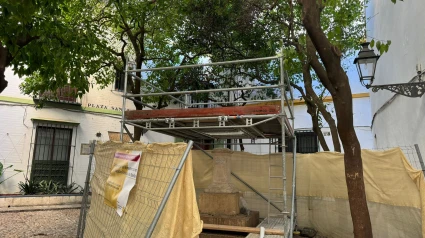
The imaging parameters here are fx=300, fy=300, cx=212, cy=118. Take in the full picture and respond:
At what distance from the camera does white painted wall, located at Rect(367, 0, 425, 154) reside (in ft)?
18.8

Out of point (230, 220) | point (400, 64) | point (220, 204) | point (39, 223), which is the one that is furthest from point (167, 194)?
point (39, 223)

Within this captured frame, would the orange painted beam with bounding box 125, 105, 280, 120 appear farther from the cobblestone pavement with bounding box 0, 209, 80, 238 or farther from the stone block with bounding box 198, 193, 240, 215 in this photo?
the cobblestone pavement with bounding box 0, 209, 80, 238

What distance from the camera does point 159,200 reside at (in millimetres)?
3088

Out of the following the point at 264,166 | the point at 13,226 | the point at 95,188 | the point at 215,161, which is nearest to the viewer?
the point at 95,188

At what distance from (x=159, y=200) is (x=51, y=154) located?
11580mm

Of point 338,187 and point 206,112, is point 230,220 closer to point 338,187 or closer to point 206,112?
point 206,112

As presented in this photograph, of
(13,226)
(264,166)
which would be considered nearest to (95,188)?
(13,226)

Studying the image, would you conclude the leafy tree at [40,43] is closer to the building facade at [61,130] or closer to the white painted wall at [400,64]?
the white painted wall at [400,64]

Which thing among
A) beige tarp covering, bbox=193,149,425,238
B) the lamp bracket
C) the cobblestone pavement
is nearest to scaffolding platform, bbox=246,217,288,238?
beige tarp covering, bbox=193,149,425,238

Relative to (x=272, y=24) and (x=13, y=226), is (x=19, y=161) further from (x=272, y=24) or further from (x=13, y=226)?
(x=272, y=24)

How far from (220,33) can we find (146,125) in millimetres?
6902

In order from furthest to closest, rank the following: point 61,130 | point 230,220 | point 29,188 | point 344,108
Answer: point 61,130 < point 29,188 < point 230,220 < point 344,108

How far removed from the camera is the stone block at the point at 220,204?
247 inches

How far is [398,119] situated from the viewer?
7.43m
